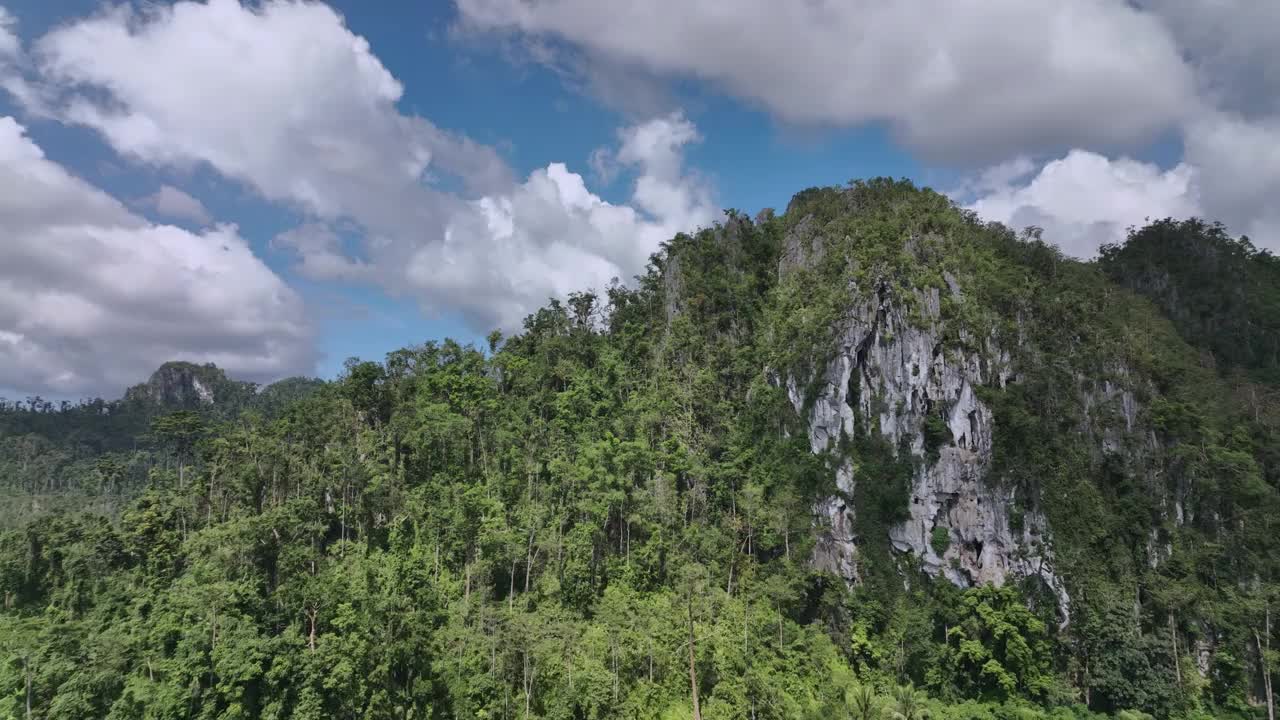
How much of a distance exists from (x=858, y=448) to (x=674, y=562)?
53.9ft

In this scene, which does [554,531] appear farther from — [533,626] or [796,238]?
[796,238]

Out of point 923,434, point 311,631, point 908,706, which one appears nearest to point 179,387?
point 311,631

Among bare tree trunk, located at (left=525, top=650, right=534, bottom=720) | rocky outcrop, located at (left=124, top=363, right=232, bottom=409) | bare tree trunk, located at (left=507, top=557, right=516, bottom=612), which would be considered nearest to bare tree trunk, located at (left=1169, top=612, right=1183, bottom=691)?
bare tree trunk, located at (left=525, top=650, right=534, bottom=720)

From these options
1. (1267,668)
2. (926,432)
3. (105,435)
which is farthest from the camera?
(105,435)

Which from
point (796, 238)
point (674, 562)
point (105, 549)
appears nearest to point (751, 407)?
point (674, 562)

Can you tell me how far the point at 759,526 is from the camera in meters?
47.4

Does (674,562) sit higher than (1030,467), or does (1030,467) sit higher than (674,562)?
(1030,467)

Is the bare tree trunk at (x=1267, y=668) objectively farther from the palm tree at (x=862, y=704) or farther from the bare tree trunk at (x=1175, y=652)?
the palm tree at (x=862, y=704)

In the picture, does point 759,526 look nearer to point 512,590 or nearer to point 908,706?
point 908,706

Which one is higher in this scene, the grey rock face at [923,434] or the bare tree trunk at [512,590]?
the grey rock face at [923,434]

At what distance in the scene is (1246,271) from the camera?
65188mm

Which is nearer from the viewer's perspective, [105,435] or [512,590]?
[512,590]

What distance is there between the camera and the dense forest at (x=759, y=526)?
3331cm

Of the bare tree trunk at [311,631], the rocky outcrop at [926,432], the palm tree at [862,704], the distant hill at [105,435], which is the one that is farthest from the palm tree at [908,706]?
the distant hill at [105,435]
